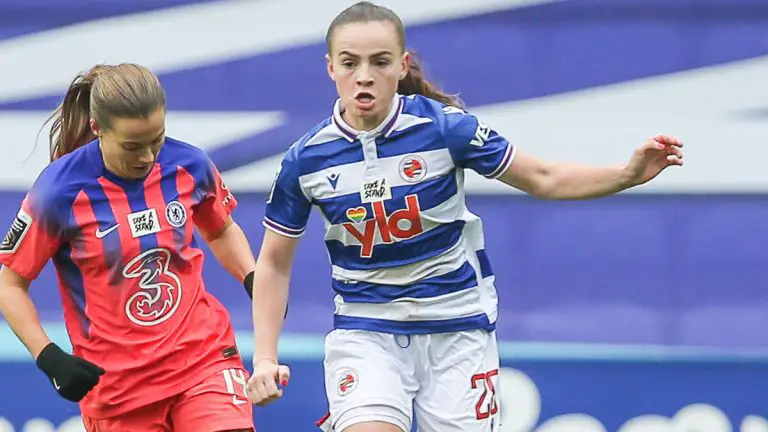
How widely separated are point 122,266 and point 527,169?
3.41 ft

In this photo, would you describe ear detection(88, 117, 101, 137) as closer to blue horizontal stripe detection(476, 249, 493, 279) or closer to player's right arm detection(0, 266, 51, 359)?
player's right arm detection(0, 266, 51, 359)

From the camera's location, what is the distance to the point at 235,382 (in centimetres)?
373

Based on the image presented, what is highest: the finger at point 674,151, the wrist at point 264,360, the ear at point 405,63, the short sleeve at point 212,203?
the ear at point 405,63

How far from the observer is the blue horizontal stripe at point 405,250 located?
3525mm

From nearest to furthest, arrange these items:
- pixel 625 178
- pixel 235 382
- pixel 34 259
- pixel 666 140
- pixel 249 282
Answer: pixel 666 140, pixel 625 178, pixel 34 259, pixel 235 382, pixel 249 282

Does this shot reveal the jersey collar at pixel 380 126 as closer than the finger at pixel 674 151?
No

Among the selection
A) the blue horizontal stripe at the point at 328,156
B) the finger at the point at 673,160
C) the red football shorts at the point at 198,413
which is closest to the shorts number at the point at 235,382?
the red football shorts at the point at 198,413

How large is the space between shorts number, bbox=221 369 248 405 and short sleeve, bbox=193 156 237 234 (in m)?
0.40

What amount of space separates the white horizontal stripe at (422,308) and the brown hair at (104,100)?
2.32ft

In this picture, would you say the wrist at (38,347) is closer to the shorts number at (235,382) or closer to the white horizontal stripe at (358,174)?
the shorts number at (235,382)

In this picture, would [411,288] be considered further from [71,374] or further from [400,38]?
[71,374]

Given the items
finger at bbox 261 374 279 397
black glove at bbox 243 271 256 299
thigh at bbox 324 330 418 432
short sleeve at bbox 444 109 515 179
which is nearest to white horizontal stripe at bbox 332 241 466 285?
thigh at bbox 324 330 418 432

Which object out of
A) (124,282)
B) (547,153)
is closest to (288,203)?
(124,282)

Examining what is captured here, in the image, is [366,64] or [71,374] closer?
[366,64]
